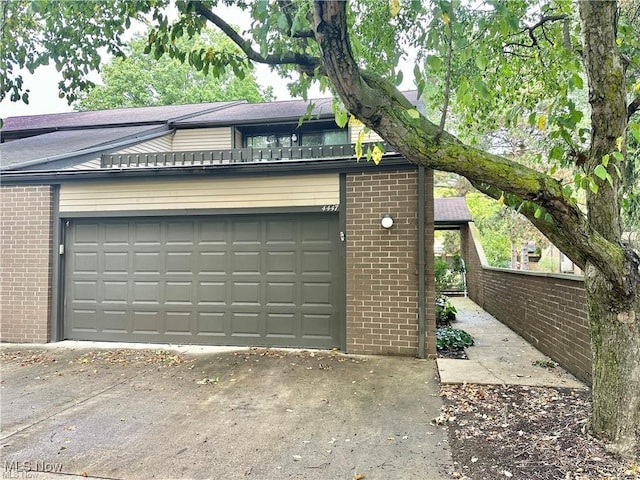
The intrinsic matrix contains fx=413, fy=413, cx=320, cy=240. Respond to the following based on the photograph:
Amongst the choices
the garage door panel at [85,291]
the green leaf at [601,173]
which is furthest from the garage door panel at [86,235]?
the green leaf at [601,173]

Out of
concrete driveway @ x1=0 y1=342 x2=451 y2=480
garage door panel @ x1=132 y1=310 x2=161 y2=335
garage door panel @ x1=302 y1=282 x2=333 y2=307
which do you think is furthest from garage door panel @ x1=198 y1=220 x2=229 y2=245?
concrete driveway @ x1=0 y1=342 x2=451 y2=480

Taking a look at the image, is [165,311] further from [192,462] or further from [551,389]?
[551,389]

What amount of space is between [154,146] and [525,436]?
9.79m

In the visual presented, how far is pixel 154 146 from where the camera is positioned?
10.2 meters

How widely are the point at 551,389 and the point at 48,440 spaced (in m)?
5.05

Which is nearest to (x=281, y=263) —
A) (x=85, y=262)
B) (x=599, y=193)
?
(x=85, y=262)

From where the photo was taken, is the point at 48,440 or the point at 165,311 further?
the point at 165,311

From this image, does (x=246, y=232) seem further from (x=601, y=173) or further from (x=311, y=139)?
(x=601, y=173)

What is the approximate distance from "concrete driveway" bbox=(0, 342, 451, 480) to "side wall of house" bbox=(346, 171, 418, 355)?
39cm

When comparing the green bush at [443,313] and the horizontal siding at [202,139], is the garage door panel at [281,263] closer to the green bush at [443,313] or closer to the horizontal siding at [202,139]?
the green bush at [443,313]

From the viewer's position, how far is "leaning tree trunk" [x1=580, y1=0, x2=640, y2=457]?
301 cm

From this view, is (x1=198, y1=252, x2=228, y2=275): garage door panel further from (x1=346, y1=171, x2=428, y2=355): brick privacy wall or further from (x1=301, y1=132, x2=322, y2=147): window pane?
(x1=301, y1=132, x2=322, y2=147): window pane

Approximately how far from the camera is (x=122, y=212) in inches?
284

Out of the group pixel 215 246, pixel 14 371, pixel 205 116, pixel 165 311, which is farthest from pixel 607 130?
pixel 205 116
